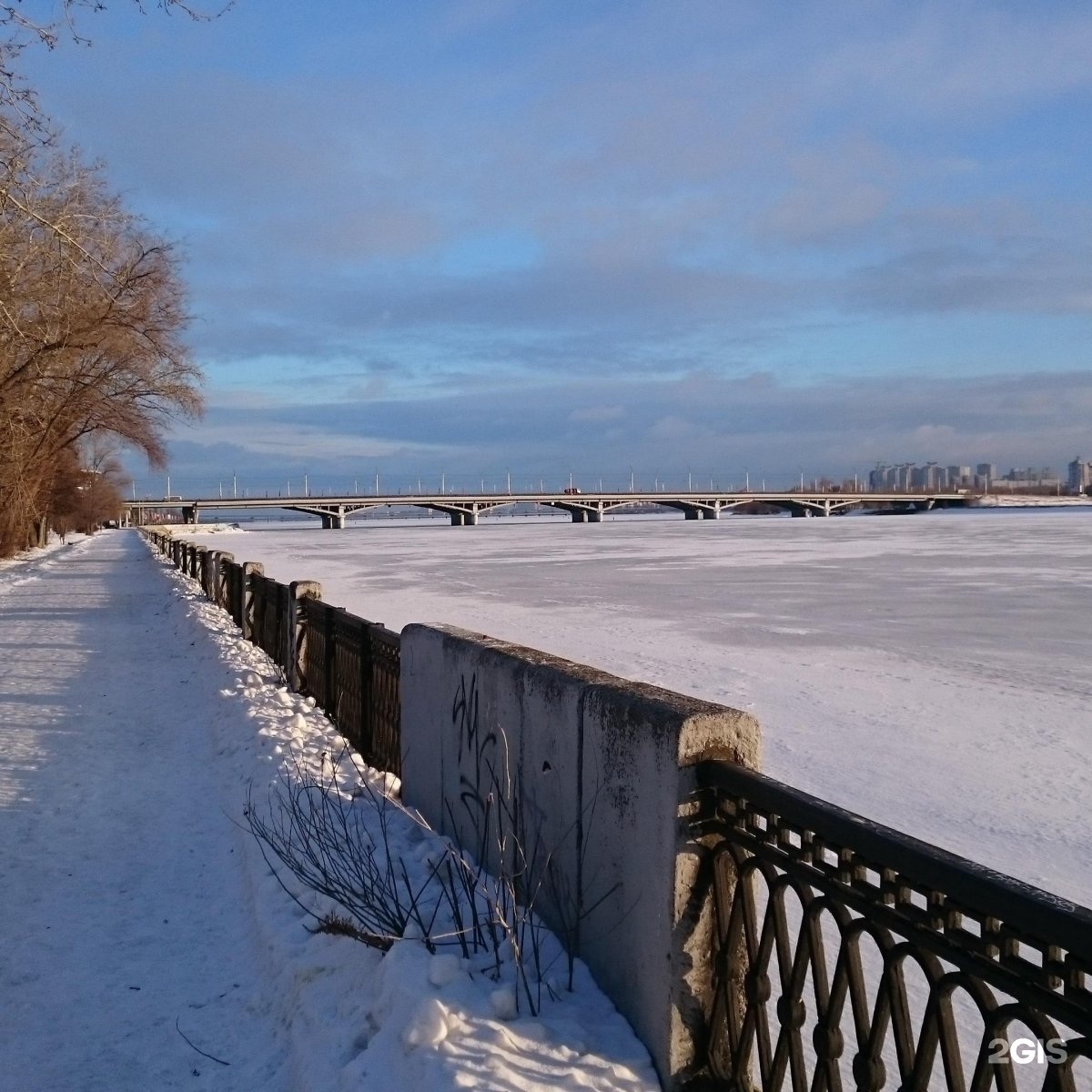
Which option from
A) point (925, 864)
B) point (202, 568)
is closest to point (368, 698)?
point (925, 864)

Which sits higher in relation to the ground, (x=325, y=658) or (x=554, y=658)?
(x=554, y=658)

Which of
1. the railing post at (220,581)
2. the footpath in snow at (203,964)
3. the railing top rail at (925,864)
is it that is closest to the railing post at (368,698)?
the footpath in snow at (203,964)

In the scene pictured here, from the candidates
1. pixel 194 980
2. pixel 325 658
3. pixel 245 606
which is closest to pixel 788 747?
pixel 325 658

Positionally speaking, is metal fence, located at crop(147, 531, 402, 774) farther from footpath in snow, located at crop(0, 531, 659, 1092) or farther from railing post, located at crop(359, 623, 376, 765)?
footpath in snow, located at crop(0, 531, 659, 1092)

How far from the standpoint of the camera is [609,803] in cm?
358

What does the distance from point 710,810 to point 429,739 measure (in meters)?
2.96

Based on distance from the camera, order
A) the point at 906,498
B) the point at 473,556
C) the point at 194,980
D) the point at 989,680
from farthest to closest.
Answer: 1. the point at 906,498
2. the point at 473,556
3. the point at 989,680
4. the point at 194,980

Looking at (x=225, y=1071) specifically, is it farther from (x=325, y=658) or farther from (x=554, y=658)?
(x=325, y=658)

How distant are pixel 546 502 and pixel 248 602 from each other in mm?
102752

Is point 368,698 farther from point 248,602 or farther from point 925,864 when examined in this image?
point 248,602

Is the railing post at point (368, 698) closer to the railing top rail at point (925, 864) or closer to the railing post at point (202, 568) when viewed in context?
the railing top rail at point (925, 864)

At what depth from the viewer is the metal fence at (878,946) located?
2.09 metres

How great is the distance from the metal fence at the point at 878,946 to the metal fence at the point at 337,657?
409cm

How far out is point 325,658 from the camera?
9.30 m
